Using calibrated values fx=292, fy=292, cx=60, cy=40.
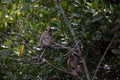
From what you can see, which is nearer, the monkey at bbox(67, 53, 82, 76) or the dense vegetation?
the monkey at bbox(67, 53, 82, 76)

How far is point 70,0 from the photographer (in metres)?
2.08

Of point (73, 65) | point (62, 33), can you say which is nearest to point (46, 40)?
point (73, 65)

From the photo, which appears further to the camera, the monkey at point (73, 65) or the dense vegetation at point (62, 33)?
the dense vegetation at point (62, 33)

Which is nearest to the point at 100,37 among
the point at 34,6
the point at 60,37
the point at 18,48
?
the point at 60,37

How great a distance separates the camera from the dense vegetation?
1802mm

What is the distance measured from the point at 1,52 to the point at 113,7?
2.44ft

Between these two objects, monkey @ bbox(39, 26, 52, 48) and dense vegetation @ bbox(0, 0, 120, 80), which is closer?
monkey @ bbox(39, 26, 52, 48)

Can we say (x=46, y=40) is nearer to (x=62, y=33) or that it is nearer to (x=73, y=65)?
(x=73, y=65)

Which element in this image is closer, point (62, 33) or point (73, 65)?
point (73, 65)

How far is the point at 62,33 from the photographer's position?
2039 millimetres

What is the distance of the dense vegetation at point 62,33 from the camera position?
1802 millimetres

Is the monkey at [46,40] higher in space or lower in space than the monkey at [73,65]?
higher

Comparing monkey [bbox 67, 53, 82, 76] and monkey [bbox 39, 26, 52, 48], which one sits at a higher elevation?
monkey [bbox 39, 26, 52, 48]

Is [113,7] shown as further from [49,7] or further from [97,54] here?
[49,7]
